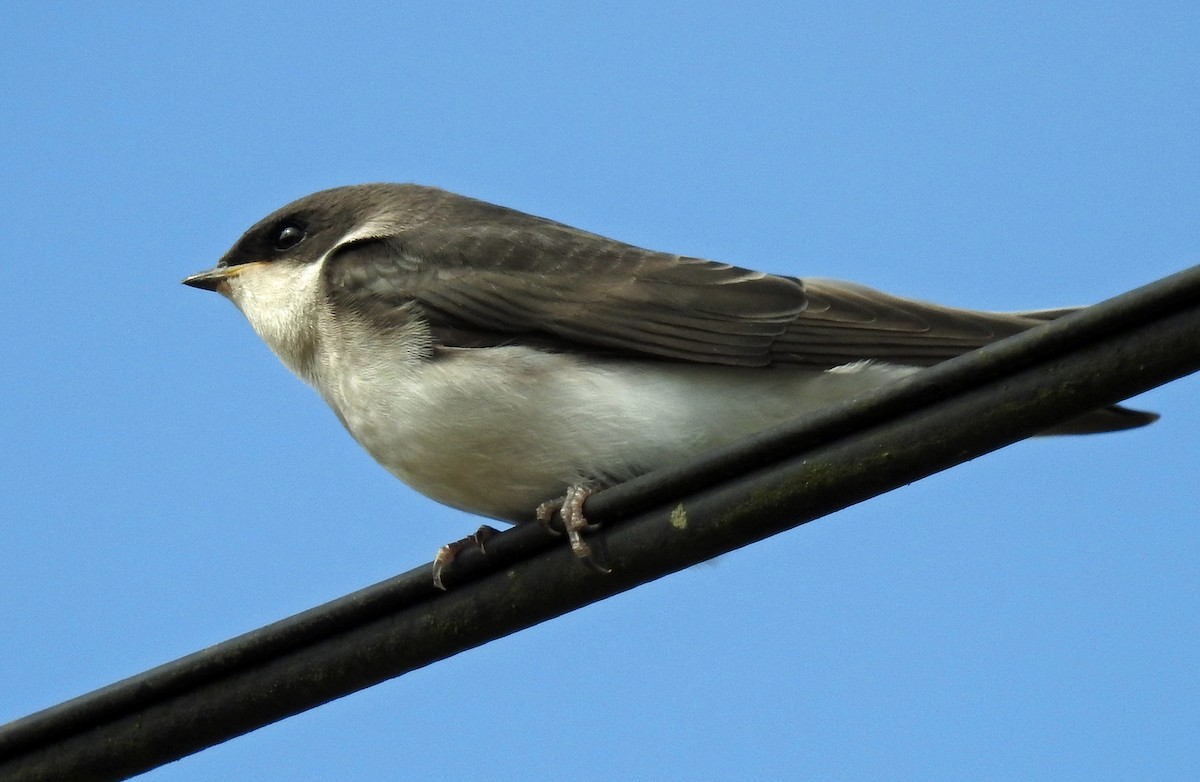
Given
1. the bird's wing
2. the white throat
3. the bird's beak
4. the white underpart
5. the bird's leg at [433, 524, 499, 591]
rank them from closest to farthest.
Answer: the bird's leg at [433, 524, 499, 591] → the white underpart → the bird's wing → the white throat → the bird's beak

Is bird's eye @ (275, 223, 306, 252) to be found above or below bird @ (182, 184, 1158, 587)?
above

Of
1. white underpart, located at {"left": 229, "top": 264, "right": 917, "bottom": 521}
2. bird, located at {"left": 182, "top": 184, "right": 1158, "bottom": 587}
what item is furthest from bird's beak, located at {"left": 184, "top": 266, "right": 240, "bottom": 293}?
white underpart, located at {"left": 229, "top": 264, "right": 917, "bottom": 521}

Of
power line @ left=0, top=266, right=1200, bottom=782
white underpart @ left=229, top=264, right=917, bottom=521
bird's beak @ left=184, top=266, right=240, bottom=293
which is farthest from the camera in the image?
bird's beak @ left=184, top=266, right=240, bottom=293

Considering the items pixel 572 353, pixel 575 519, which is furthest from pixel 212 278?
pixel 575 519

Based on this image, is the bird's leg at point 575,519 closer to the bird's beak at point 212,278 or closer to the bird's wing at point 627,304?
the bird's wing at point 627,304

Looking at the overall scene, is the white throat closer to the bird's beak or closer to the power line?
the bird's beak

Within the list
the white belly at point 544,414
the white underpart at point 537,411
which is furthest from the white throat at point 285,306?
the white belly at point 544,414

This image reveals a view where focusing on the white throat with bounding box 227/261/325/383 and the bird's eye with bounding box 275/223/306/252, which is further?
the bird's eye with bounding box 275/223/306/252
